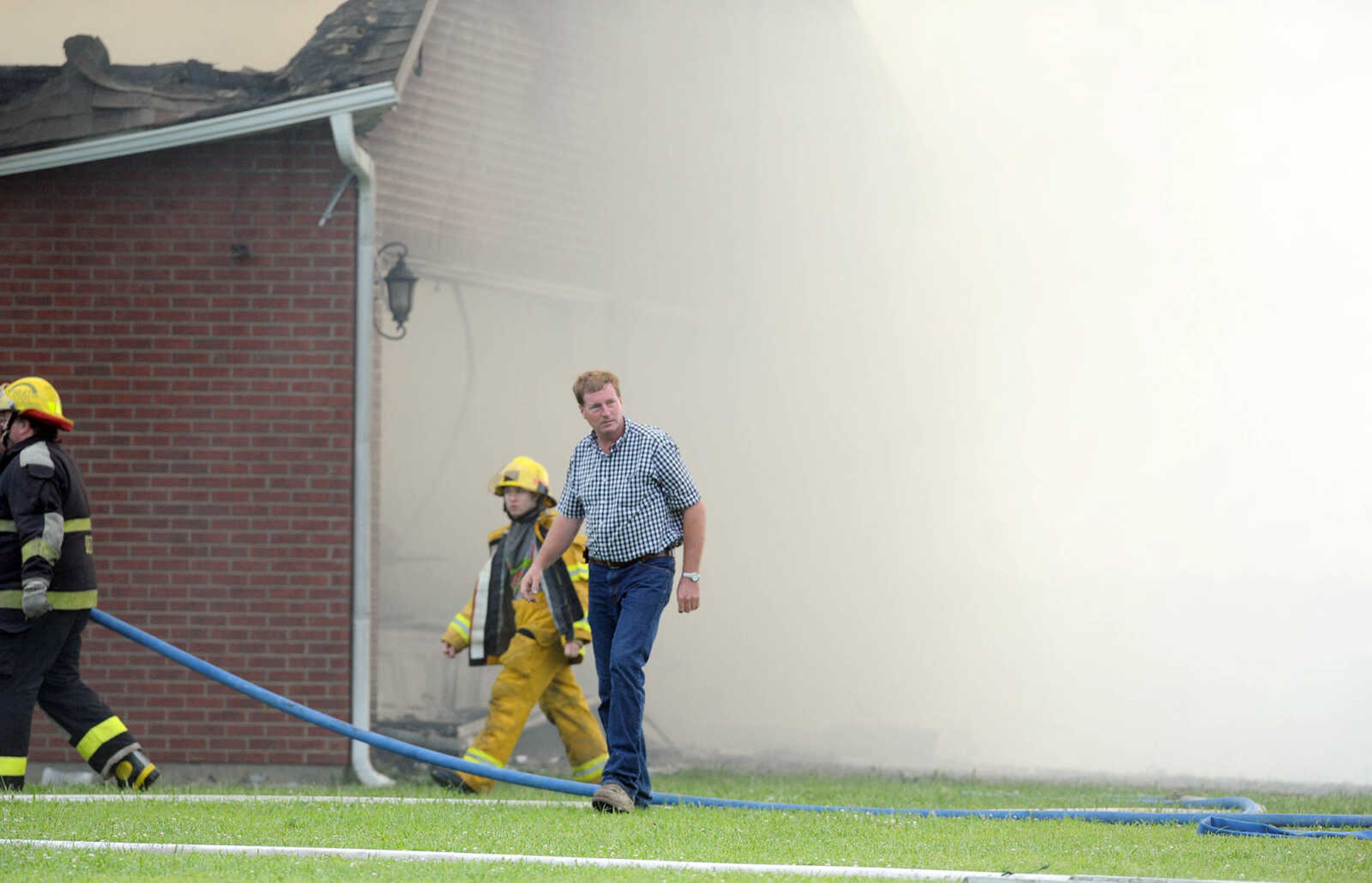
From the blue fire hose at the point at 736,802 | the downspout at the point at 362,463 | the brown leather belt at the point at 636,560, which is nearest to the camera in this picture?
the blue fire hose at the point at 736,802

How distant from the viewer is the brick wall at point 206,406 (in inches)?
339

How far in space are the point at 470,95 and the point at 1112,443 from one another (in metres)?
4.16

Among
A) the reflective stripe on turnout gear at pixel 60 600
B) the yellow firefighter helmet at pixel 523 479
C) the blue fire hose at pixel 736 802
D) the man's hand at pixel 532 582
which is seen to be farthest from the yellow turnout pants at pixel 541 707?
the reflective stripe on turnout gear at pixel 60 600

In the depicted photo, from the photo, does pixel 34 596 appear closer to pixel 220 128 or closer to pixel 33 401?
pixel 33 401

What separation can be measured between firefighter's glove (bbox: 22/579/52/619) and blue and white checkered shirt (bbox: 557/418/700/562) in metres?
2.32

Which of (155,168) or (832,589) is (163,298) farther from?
(832,589)

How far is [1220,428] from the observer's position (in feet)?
29.5

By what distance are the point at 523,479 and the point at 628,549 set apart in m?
1.50

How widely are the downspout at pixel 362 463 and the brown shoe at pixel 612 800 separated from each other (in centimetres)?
257

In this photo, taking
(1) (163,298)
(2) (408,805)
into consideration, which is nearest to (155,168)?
(1) (163,298)

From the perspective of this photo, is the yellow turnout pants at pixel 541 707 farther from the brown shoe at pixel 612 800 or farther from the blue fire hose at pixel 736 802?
the brown shoe at pixel 612 800

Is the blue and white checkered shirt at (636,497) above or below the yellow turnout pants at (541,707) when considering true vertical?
above

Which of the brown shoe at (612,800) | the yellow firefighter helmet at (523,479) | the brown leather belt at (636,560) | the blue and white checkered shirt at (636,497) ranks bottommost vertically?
the brown shoe at (612,800)

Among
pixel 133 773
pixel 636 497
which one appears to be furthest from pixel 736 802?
pixel 133 773
